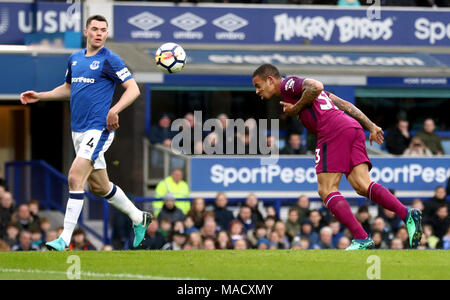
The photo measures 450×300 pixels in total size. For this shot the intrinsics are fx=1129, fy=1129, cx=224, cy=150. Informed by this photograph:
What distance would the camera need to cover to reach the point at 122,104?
1119 centimetres

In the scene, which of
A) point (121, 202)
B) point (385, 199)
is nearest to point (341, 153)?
point (385, 199)

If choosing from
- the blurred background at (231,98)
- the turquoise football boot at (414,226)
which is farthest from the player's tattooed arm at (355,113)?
the blurred background at (231,98)

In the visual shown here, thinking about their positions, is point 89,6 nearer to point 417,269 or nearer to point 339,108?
point 339,108

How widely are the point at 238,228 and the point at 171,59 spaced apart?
526 centimetres

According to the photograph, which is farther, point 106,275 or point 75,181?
point 75,181

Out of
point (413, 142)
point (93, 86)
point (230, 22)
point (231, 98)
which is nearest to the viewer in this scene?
point (93, 86)

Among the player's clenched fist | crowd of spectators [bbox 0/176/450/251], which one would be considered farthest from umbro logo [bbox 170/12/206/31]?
the player's clenched fist

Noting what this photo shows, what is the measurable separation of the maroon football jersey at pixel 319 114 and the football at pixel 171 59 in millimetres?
1961

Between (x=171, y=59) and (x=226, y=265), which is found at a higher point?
(x=171, y=59)

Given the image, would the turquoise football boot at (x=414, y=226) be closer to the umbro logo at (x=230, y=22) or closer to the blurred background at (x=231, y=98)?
the blurred background at (x=231, y=98)

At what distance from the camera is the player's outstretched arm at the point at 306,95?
10969 mm

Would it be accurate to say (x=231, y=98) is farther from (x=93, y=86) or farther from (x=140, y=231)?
(x=93, y=86)
